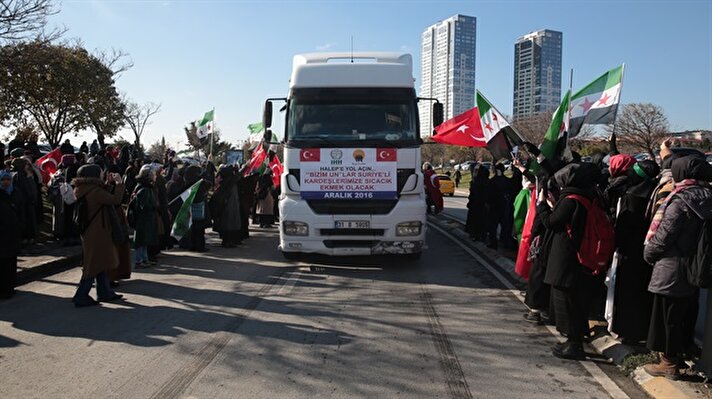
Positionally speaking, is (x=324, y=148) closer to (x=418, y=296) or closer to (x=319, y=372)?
(x=418, y=296)

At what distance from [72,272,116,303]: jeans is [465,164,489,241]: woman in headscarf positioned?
8.34 m

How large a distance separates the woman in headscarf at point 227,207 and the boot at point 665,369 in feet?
30.1

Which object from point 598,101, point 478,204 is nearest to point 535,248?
point 598,101

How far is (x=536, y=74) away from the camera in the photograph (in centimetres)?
8219

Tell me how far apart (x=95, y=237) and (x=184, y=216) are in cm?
337

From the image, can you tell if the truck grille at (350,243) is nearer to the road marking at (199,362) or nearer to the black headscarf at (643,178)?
the road marking at (199,362)

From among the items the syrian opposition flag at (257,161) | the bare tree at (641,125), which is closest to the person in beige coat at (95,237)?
the syrian opposition flag at (257,161)

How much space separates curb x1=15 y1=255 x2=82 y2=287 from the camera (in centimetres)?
840

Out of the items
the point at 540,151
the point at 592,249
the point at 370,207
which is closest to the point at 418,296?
the point at 370,207

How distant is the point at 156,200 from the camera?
9648 millimetres

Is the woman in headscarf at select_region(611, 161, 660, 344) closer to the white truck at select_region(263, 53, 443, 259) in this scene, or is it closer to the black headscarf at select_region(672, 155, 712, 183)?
the black headscarf at select_region(672, 155, 712, 183)

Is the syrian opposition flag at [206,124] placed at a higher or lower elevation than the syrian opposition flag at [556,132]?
higher

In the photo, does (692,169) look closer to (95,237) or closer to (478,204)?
(95,237)

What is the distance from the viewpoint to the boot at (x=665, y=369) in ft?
14.7
